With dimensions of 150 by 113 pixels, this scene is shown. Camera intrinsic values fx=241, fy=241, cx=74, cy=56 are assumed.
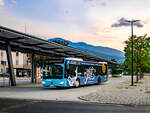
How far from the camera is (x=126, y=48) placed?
37594 mm

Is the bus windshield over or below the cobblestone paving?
over

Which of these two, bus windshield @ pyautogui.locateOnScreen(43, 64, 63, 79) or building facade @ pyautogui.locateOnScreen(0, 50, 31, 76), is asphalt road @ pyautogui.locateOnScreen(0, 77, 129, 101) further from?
building facade @ pyautogui.locateOnScreen(0, 50, 31, 76)

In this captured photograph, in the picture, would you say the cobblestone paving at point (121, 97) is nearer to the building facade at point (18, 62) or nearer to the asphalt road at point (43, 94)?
the asphalt road at point (43, 94)

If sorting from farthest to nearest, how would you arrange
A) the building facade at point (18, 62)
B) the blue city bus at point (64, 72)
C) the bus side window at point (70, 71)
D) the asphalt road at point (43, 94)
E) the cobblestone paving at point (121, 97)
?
the building facade at point (18, 62) → the bus side window at point (70, 71) → the blue city bus at point (64, 72) → the asphalt road at point (43, 94) → the cobblestone paving at point (121, 97)

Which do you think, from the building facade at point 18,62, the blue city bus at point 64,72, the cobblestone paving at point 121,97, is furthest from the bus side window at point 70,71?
the building facade at point 18,62

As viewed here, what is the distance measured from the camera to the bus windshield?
69.1ft

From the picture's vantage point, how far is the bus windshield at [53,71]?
21.0 meters

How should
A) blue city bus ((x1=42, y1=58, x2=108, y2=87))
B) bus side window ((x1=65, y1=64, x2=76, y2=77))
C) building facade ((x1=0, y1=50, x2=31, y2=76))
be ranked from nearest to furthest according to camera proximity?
blue city bus ((x1=42, y1=58, x2=108, y2=87))
bus side window ((x1=65, y1=64, x2=76, y2=77))
building facade ((x1=0, y1=50, x2=31, y2=76))

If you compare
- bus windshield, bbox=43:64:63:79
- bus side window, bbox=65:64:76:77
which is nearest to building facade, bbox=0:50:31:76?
bus side window, bbox=65:64:76:77

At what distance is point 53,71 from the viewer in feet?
70.1

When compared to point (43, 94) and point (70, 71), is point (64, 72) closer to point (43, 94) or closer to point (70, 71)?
point (70, 71)

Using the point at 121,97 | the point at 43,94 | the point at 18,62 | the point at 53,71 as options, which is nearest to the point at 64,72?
the point at 53,71

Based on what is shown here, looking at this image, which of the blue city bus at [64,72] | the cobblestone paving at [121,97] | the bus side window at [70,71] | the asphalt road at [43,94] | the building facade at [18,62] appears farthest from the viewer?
the building facade at [18,62]

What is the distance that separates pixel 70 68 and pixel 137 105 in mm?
11059
